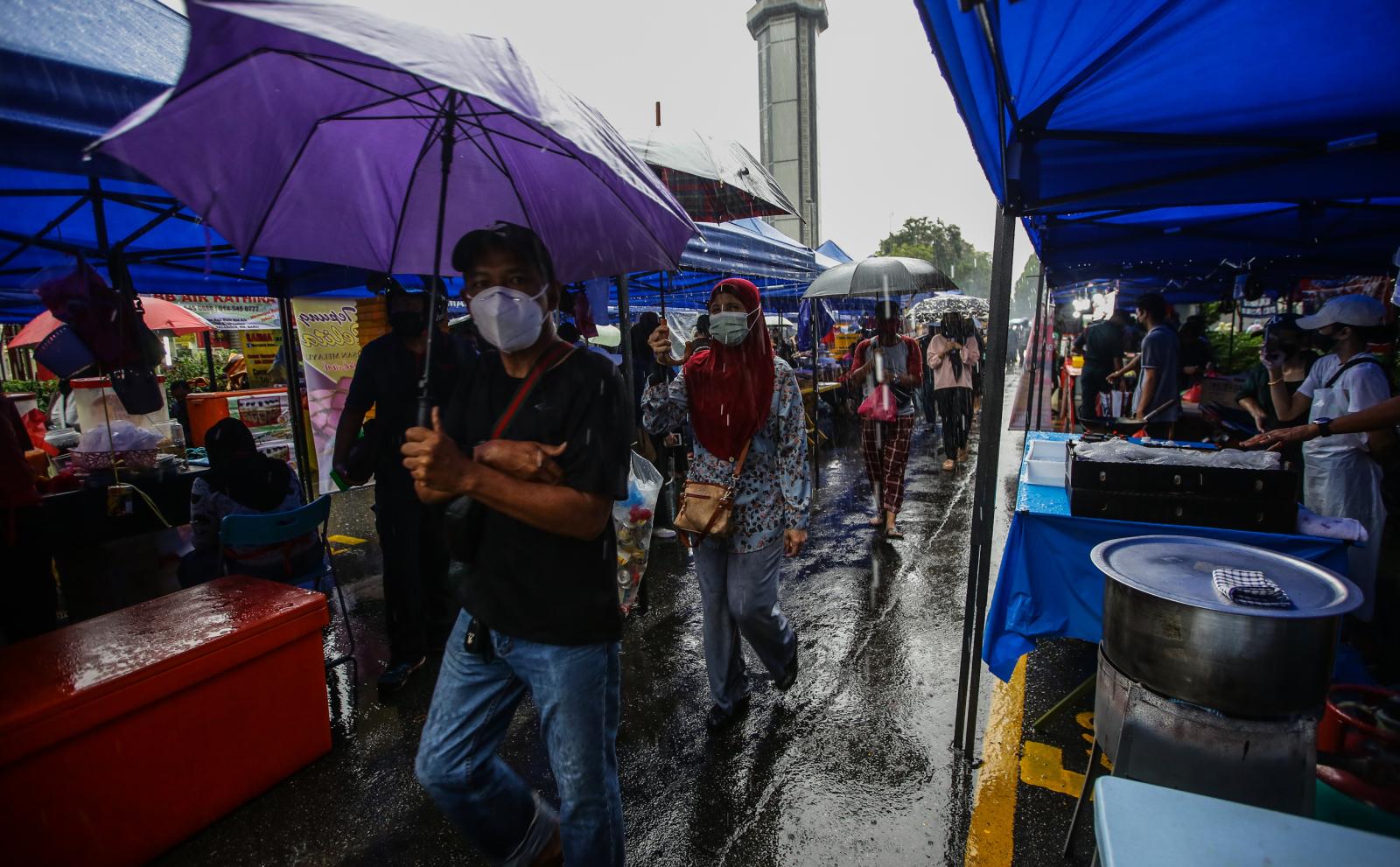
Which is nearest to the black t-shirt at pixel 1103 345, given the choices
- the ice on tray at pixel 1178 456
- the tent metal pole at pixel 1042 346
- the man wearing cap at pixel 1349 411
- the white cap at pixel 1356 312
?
the tent metal pole at pixel 1042 346

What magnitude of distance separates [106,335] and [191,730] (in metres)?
2.38

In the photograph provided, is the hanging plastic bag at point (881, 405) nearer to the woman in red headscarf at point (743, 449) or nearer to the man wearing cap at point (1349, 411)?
the man wearing cap at point (1349, 411)

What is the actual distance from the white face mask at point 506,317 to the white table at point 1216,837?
1.69m

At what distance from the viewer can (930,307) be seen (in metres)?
13.0

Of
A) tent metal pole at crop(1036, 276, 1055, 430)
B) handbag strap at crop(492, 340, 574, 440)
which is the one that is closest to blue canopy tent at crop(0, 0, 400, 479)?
handbag strap at crop(492, 340, 574, 440)

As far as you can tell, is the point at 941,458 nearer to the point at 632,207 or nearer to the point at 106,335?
the point at 632,207

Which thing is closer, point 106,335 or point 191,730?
point 191,730

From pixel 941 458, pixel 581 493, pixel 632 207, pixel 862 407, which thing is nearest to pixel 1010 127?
pixel 632 207

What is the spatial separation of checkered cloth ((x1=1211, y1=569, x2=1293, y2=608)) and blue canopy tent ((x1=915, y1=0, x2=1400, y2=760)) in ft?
2.81

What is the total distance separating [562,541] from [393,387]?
203 centimetres

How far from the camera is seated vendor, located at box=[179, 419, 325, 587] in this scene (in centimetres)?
370

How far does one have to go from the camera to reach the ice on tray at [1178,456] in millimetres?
2842

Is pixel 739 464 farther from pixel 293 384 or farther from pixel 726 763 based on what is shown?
pixel 293 384

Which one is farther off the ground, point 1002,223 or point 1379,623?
point 1002,223
